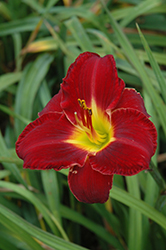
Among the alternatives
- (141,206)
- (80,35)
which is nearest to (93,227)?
(141,206)

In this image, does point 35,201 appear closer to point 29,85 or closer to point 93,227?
point 93,227

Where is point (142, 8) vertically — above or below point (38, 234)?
above

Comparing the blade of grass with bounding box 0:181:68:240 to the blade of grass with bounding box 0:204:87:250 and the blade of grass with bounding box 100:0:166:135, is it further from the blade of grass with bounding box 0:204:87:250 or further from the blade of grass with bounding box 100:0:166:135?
the blade of grass with bounding box 100:0:166:135

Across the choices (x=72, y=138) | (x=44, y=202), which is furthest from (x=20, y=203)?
(x=72, y=138)

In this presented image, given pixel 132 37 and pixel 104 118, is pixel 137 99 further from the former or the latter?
pixel 132 37

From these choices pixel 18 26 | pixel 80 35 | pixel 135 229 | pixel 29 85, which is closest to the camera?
pixel 135 229

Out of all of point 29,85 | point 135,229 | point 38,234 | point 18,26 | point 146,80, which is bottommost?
point 135,229

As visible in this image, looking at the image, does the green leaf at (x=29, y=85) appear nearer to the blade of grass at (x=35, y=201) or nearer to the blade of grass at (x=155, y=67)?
the blade of grass at (x=35, y=201)
